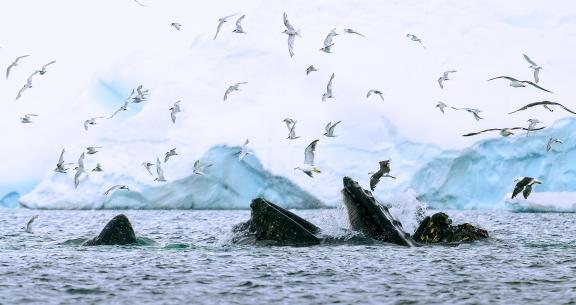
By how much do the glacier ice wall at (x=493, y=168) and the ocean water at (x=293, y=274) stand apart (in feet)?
127

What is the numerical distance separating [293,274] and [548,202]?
50750mm

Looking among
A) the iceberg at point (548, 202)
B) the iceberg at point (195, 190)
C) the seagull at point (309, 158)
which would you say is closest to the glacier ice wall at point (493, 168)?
the iceberg at point (548, 202)

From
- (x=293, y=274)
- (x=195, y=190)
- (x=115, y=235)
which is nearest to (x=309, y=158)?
(x=115, y=235)

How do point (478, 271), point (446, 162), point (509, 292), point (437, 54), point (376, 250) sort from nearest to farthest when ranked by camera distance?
point (509, 292)
point (478, 271)
point (376, 250)
point (446, 162)
point (437, 54)

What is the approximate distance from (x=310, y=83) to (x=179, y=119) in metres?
11.5

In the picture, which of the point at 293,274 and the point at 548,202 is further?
the point at 548,202

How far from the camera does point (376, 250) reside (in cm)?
2259

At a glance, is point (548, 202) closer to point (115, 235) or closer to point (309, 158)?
point (309, 158)

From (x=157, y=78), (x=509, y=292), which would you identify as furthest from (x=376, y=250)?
(x=157, y=78)

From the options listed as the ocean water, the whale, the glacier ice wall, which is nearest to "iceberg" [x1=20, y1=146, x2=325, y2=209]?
the glacier ice wall

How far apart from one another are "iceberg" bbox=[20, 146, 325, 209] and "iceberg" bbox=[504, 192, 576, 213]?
1414cm

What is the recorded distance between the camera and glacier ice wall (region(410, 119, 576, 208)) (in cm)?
6419

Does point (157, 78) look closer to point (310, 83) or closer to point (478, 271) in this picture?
point (310, 83)

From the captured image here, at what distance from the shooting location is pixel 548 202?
6638 centimetres
